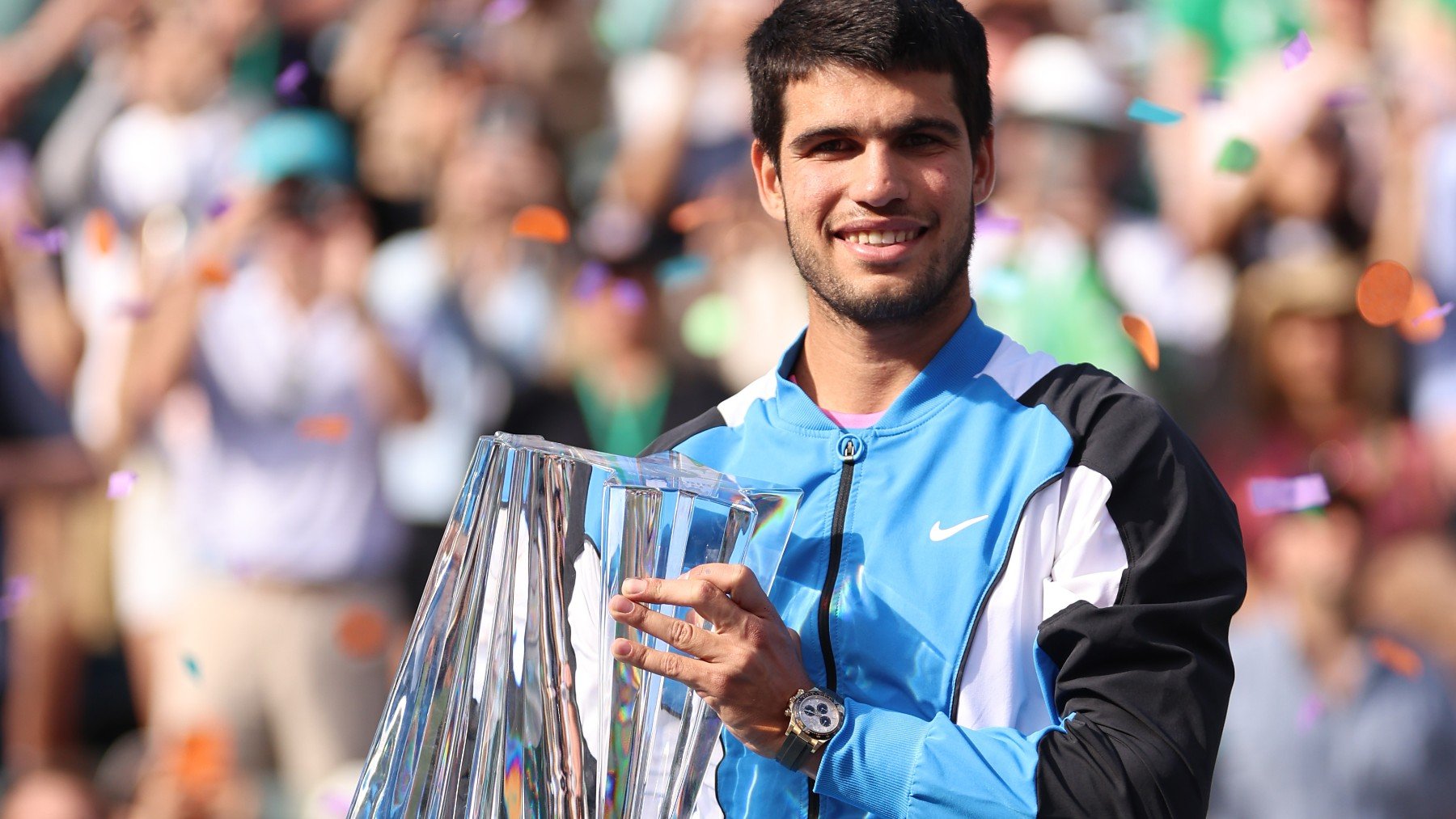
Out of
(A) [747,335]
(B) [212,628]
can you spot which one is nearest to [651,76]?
(A) [747,335]

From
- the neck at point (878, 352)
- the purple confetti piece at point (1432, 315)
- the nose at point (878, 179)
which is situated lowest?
the purple confetti piece at point (1432, 315)

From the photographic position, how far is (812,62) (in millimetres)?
2266

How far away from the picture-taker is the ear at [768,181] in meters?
2.44

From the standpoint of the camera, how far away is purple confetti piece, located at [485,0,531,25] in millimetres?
6074

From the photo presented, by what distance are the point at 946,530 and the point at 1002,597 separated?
11 cm

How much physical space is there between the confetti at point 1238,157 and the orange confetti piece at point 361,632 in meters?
2.99

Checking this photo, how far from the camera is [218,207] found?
5.75m

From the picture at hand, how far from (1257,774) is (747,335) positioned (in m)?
2.02

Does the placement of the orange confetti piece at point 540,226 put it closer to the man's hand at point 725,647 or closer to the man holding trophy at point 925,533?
the man holding trophy at point 925,533

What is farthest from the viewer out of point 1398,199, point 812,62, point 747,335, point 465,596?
point 747,335

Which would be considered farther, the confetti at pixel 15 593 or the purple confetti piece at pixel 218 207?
the purple confetti piece at pixel 218 207

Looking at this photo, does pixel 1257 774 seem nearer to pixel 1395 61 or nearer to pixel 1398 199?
pixel 1398 199

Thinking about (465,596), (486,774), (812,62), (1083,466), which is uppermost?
(812,62)

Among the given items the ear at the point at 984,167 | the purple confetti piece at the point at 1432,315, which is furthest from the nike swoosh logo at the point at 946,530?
the purple confetti piece at the point at 1432,315
